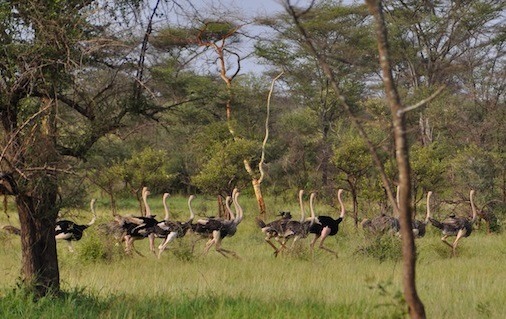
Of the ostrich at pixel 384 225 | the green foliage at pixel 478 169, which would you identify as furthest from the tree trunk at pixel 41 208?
the green foliage at pixel 478 169

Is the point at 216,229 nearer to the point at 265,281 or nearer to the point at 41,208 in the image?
the point at 265,281

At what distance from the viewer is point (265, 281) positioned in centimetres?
966

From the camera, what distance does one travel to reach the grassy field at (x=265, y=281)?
6.93m

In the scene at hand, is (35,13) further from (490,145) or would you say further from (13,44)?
(490,145)

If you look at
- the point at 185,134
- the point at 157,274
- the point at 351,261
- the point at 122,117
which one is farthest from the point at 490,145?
the point at 122,117

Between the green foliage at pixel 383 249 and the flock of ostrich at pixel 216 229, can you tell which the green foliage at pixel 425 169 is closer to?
the flock of ostrich at pixel 216 229

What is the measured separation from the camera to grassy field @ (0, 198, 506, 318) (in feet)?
22.7

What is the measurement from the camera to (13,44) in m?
7.06

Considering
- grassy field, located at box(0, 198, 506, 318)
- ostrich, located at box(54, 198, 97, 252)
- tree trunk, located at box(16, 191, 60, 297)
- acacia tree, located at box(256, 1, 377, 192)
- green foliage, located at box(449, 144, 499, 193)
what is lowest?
grassy field, located at box(0, 198, 506, 318)

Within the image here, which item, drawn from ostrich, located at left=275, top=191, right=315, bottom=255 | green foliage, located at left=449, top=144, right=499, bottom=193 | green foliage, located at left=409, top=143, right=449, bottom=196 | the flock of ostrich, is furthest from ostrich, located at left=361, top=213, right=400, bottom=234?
green foliage, located at left=449, top=144, right=499, bottom=193

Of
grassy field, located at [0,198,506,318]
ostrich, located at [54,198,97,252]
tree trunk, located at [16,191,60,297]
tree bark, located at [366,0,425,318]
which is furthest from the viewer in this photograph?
ostrich, located at [54,198,97,252]

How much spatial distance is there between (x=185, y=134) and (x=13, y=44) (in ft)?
65.2

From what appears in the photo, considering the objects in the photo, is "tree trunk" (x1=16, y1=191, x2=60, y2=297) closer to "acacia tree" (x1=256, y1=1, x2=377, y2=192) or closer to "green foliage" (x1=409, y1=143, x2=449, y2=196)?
"green foliage" (x1=409, y1=143, x2=449, y2=196)

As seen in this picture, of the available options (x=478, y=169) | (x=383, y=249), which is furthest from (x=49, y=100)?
(x=478, y=169)
